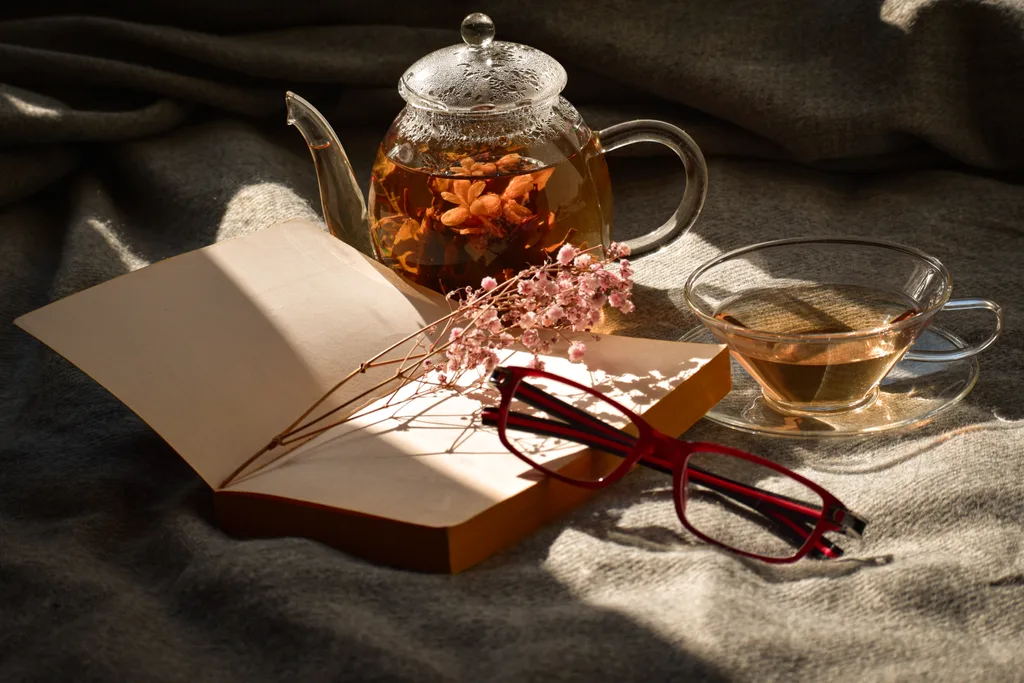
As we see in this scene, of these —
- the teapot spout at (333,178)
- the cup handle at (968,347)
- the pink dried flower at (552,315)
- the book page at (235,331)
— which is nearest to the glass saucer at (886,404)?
the cup handle at (968,347)

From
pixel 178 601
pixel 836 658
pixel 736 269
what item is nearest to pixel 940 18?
pixel 736 269

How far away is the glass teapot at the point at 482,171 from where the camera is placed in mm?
726

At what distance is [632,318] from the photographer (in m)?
0.80

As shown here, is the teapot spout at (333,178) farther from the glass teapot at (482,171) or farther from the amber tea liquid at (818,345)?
the amber tea liquid at (818,345)

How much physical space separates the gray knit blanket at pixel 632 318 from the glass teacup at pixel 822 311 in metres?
0.03

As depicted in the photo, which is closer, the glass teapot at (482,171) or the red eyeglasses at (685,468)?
the red eyeglasses at (685,468)

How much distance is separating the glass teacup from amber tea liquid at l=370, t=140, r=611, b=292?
11 cm

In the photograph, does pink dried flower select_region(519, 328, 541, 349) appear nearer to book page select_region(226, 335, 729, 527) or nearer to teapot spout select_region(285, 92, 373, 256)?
book page select_region(226, 335, 729, 527)

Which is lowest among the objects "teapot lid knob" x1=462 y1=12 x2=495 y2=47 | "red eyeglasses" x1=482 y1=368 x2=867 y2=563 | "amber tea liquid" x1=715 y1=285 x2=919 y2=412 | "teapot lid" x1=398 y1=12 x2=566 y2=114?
"red eyeglasses" x1=482 y1=368 x2=867 y2=563

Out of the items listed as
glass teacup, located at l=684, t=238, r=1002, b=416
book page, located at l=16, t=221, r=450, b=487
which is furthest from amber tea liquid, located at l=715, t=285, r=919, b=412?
book page, located at l=16, t=221, r=450, b=487

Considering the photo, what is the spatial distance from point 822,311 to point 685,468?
0.19 meters

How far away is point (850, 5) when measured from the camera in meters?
1.02

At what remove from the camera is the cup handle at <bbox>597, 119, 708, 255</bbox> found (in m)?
0.79

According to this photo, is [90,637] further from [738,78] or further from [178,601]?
[738,78]
